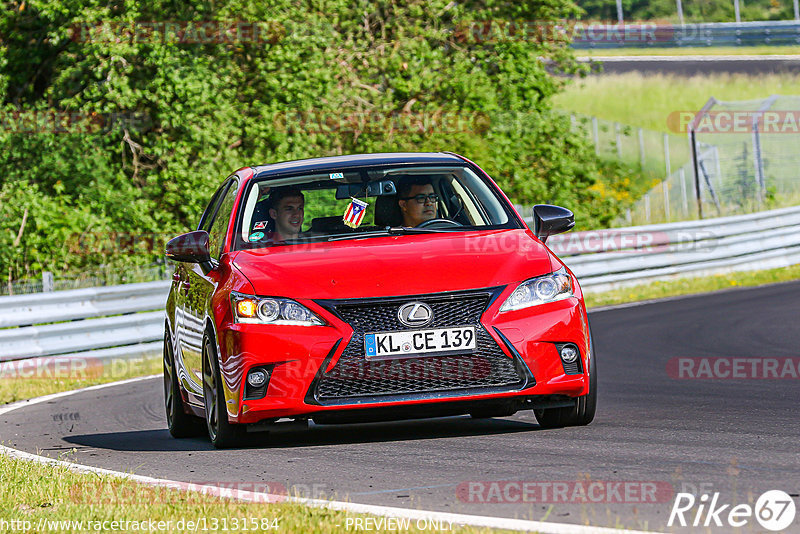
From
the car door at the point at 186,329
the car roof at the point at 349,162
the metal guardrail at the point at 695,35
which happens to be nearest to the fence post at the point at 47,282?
the car door at the point at 186,329

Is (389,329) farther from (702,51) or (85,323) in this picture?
(702,51)

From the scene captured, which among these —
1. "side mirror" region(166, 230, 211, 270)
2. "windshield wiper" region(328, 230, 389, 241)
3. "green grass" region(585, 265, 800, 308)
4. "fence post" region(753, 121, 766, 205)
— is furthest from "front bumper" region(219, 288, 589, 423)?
"fence post" region(753, 121, 766, 205)

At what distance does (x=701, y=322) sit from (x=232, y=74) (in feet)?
35.3

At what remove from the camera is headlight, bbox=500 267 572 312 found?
7105mm

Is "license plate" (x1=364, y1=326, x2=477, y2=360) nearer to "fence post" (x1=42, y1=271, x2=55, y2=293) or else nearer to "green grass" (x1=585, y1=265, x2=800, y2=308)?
"fence post" (x1=42, y1=271, x2=55, y2=293)

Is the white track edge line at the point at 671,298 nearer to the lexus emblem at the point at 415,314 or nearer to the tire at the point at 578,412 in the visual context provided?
the tire at the point at 578,412

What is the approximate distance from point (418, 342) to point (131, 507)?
6.04ft

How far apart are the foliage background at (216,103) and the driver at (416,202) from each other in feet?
45.7

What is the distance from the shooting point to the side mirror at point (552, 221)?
8.11m

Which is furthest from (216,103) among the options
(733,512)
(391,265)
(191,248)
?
(733,512)

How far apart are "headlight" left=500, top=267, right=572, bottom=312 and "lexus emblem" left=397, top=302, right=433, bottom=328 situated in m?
0.38

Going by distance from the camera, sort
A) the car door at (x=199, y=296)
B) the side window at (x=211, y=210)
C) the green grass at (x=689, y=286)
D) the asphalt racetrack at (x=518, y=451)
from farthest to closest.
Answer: the green grass at (x=689, y=286) → the side window at (x=211, y=210) → the car door at (x=199, y=296) → the asphalt racetrack at (x=518, y=451)

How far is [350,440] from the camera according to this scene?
780cm

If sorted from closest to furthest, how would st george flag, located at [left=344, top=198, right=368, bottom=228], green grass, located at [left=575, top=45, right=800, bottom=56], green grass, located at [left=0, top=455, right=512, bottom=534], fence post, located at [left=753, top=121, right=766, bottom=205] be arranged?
green grass, located at [left=0, top=455, right=512, bottom=534] < st george flag, located at [left=344, top=198, right=368, bottom=228] < fence post, located at [left=753, top=121, right=766, bottom=205] < green grass, located at [left=575, top=45, right=800, bottom=56]
